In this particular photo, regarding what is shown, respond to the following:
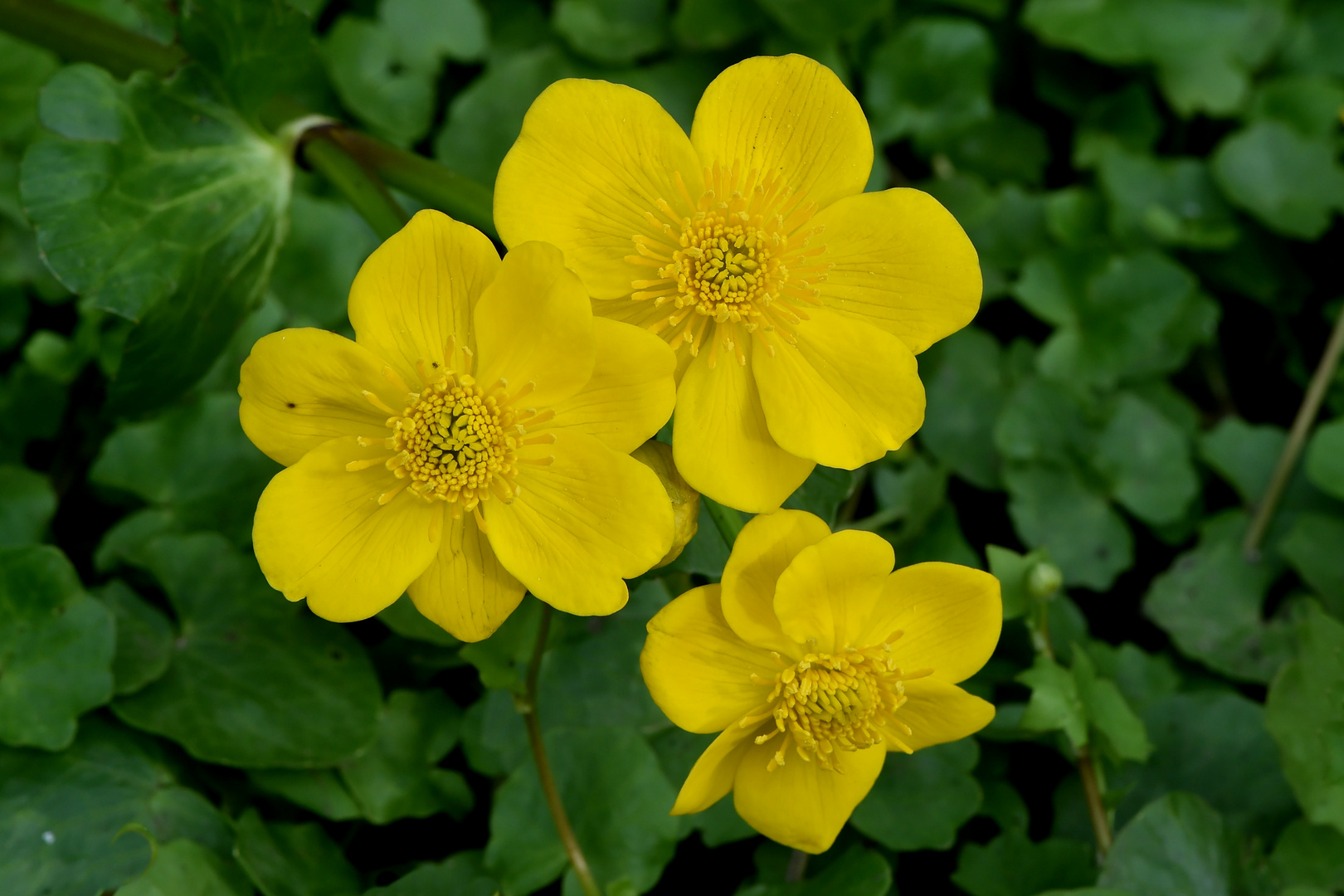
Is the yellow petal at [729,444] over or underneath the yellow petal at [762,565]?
over

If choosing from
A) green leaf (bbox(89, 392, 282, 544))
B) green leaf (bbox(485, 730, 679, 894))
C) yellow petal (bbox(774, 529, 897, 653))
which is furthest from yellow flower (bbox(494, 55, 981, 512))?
green leaf (bbox(89, 392, 282, 544))

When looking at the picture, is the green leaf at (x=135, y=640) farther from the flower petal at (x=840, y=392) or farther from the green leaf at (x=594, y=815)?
the flower petal at (x=840, y=392)

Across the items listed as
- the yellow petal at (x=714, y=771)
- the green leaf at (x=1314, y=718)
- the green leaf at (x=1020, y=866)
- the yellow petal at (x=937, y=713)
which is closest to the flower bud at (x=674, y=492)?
the yellow petal at (x=714, y=771)

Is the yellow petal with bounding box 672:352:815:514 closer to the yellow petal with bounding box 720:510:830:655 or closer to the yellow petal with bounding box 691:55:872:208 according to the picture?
the yellow petal with bounding box 720:510:830:655

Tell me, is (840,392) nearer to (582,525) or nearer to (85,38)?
(582,525)

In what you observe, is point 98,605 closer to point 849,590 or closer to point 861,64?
point 849,590

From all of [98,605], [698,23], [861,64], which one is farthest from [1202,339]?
[98,605]
